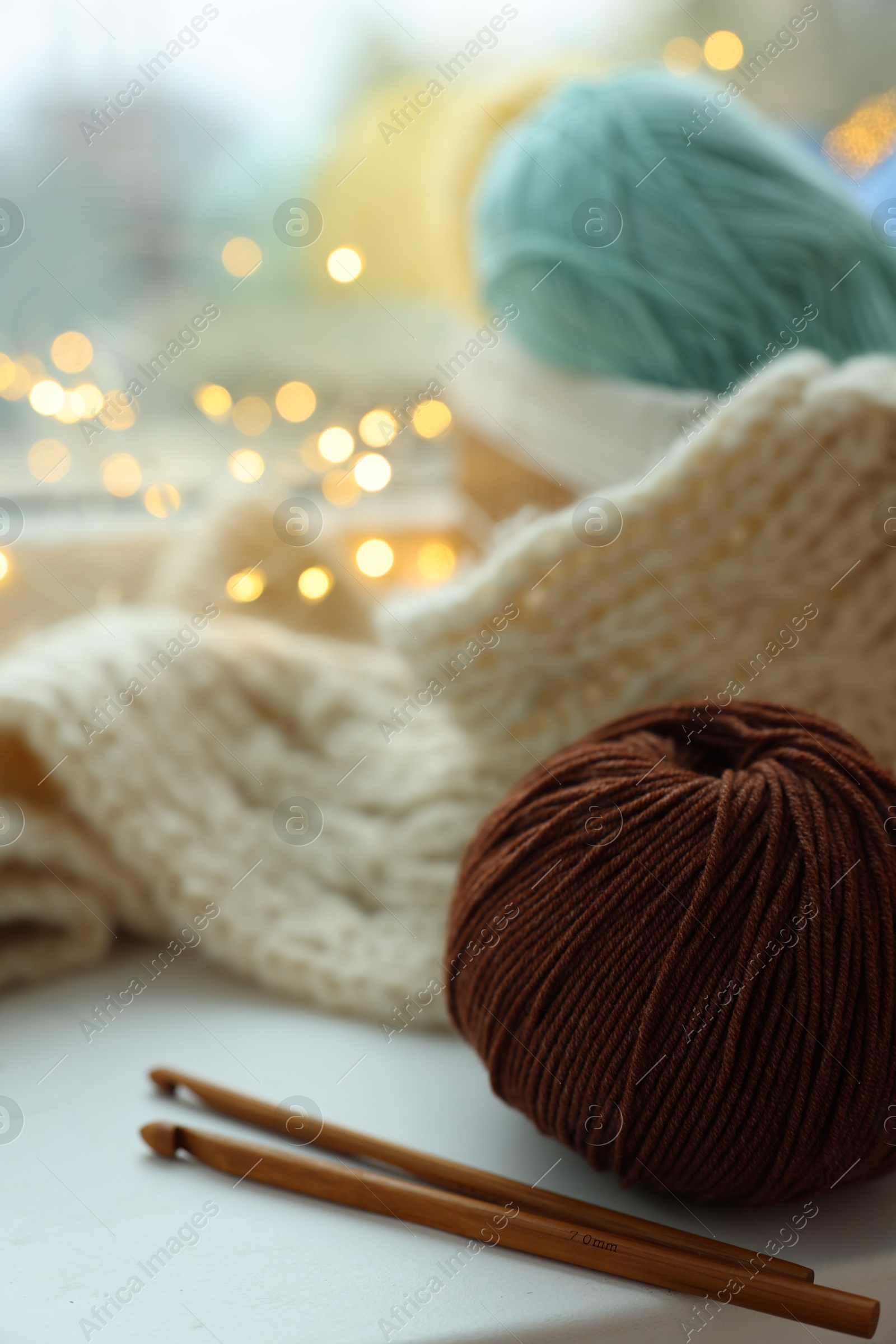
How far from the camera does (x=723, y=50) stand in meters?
1.04

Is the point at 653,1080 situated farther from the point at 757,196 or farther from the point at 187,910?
the point at 757,196

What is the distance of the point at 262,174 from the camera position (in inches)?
40.2

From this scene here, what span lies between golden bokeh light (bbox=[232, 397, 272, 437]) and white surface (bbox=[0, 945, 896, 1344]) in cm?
70

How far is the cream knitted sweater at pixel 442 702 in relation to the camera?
527 mm

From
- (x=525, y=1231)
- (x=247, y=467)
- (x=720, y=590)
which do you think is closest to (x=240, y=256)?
(x=247, y=467)

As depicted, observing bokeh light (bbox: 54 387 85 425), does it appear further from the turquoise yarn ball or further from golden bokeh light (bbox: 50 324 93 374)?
the turquoise yarn ball

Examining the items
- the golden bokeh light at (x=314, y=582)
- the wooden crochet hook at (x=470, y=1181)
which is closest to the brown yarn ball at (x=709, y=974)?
the wooden crochet hook at (x=470, y=1181)

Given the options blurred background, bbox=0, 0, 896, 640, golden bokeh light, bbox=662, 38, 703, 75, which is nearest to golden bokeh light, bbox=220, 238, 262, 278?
blurred background, bbox=0, 0, 896, 640

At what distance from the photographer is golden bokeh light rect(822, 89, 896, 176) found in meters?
0.96

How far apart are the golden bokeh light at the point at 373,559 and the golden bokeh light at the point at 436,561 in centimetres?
4

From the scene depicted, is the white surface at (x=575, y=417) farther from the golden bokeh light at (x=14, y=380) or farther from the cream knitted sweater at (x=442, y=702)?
the golden bokeh light at (x=14, y=380)

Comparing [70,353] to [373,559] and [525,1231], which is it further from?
[525,1231]

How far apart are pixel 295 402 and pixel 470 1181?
86 centimetres

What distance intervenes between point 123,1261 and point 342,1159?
0.09 m
